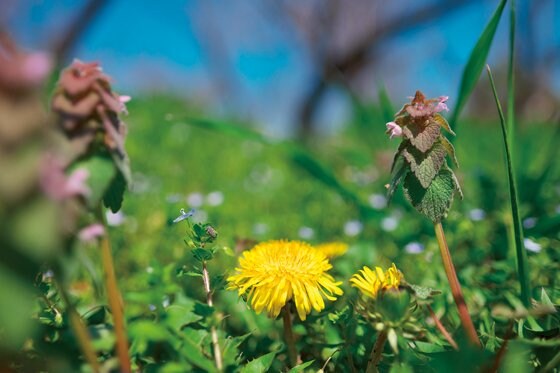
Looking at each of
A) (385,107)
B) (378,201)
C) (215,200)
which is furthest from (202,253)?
(378,201)

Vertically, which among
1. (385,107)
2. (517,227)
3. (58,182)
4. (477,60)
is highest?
(385,107)

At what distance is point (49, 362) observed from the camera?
1.95 ft

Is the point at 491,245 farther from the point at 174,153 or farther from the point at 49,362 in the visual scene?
the point at 174,153

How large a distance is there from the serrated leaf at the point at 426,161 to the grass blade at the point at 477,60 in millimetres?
385

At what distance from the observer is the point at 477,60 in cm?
112

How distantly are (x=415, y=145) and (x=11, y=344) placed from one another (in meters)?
0.58

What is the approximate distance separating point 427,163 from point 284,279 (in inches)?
11.1

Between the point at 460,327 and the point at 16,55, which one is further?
the point at 460,327

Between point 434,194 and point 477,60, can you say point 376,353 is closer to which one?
point 434,194

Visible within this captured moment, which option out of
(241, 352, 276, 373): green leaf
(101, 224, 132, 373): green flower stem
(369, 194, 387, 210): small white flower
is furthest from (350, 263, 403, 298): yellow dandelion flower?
(369, 194, 387, 210): small white flower

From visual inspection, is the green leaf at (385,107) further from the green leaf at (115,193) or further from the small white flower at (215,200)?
the green leaf at (115,193)

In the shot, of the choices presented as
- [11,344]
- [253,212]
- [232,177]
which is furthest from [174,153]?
[11,344]

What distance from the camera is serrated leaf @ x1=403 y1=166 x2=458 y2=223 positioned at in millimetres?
763

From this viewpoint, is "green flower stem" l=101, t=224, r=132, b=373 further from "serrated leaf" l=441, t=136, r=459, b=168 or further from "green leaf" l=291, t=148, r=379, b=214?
"green leaf" l=291, t=148, r=379, b=214
